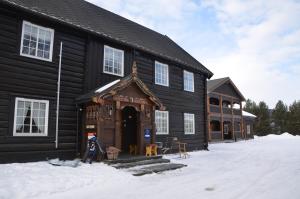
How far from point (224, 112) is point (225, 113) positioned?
0.26 meters

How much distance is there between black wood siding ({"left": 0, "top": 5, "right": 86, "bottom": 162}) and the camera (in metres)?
9.19

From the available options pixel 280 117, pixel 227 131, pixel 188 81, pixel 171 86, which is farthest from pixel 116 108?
pixel 280 117

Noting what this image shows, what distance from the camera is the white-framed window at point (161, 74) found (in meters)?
15.4

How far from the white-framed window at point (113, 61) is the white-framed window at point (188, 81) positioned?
5571 millimetres

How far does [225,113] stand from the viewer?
3066 cm

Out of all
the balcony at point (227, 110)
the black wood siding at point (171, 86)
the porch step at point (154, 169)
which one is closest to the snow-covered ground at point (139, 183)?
the porch step at point (154, 169)

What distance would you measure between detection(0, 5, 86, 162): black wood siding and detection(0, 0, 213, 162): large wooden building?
0.10 feet

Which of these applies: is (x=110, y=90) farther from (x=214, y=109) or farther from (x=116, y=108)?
(x=214, y=109)

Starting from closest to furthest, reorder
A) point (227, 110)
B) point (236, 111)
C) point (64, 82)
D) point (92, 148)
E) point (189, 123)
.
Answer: point (92, 148) < point (64, 82) < point (189, 123) < point (227, 110) < point (236, 111)

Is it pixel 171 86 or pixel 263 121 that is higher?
pixel 171 86

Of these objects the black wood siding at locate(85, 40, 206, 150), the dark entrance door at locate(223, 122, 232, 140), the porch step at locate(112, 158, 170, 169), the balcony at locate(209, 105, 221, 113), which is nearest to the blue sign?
the porch step at locate(112, 158, 170, 169)

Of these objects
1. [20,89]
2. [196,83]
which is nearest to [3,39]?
[20,89]

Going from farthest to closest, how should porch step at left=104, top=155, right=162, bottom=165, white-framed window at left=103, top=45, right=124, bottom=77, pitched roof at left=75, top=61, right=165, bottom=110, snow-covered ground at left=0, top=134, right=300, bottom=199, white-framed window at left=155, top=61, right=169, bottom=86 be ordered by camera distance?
white-framed window at left=155, top=61, right=169, bottom=86
white-framed window at left=103, top=45, right=124, bottom=77
pitched roof at left=75, top=61, right=165, bottom=110
porch step at left=104, top=155, right=162, bottom=165
snow-covered ground at left=0, top=134, right=300, bottom=199

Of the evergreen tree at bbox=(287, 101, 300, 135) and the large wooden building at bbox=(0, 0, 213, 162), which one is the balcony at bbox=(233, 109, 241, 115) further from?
the evergreen tree at bbox=(287, 101, 300, 135)
